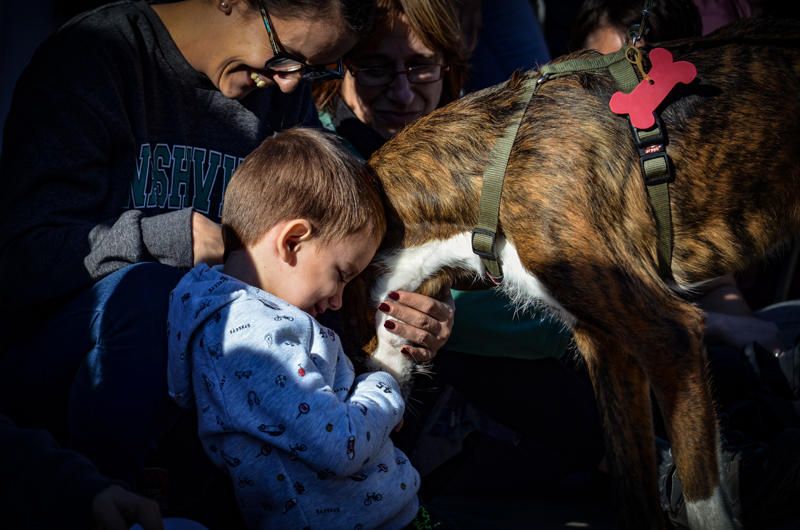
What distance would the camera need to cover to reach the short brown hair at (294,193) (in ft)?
7.44

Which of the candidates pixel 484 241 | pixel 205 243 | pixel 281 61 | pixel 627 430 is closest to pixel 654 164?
pixel 484 241

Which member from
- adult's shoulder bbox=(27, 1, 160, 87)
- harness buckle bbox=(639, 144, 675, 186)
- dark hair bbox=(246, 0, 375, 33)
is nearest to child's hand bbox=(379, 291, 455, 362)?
harness buckle bbox=(639, 144, 675, 186)

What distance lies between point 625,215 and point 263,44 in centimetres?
133

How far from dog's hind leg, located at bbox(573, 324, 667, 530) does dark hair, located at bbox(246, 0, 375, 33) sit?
1319 mm

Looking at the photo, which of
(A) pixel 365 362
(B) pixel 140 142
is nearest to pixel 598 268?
(A) pixel 365 362

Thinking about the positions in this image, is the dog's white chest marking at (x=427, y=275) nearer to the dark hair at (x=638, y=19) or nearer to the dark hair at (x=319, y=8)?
the dark hair at (x=319, y=8)

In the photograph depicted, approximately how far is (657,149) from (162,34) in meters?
1.70

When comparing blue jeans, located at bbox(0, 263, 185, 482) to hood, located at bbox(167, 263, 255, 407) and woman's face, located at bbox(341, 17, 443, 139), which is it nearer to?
hood, located at bbox(167, 263, 255, 407)

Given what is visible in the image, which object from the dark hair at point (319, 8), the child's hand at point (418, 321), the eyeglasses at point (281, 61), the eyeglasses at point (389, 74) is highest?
the dark hair at point (319, 8)

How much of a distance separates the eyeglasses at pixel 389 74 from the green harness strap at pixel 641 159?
0.88 meters

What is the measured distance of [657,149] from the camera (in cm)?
269

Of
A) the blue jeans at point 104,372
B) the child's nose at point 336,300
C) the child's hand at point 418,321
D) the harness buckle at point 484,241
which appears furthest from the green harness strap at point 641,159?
the blue jeans at point 104,372

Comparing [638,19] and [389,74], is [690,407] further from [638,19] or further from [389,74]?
[638,19]

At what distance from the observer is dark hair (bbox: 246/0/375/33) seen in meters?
2.75
